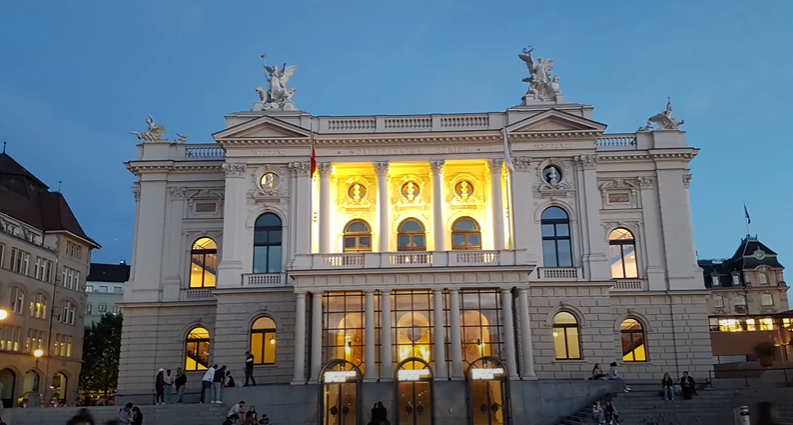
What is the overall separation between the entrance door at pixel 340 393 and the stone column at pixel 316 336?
1.00 meters

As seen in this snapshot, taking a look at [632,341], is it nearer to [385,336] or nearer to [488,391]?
[488,391]

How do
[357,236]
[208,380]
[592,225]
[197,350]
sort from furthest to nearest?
1. [357,236]
2. [197,350]
3. [592,225]
4. [208,380]

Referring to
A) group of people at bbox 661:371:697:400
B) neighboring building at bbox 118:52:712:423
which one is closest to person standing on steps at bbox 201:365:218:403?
neighboring building at bbox 118:52:712:423

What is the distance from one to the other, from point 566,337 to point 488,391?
6.92 metres

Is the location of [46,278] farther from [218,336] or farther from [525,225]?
[525,225]

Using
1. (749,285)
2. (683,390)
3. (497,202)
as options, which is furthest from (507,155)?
(749,285)

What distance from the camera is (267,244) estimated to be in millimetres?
42062

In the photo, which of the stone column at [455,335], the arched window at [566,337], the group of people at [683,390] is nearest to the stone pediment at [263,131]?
the stone column at [455,335]

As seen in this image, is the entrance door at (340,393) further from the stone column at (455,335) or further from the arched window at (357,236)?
the arched window at (357,236)

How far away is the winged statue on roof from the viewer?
4447 cm

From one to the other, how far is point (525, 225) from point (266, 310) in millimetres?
15257

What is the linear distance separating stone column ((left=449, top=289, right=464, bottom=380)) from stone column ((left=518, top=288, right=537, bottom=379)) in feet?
10.4

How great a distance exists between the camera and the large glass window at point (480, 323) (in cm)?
3766

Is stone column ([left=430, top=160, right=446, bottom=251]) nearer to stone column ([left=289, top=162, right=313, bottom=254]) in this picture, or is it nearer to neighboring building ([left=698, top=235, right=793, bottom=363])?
stone column ([left=289, top=162, right=313, bottom=254])
